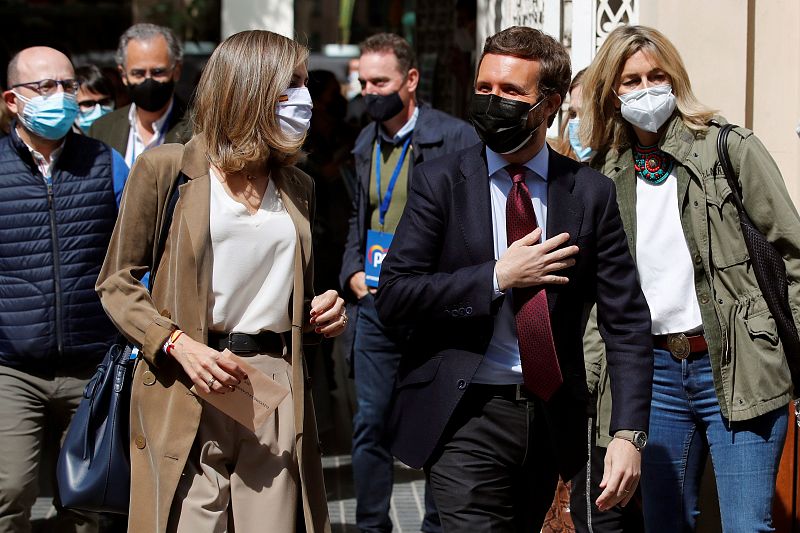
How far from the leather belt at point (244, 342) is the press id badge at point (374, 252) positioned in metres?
2.67

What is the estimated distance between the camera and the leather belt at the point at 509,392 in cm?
387

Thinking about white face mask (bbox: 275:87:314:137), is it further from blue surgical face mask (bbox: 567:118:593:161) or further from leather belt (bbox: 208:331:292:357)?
blue surgical face mask (bbox: 567:118:593:161)

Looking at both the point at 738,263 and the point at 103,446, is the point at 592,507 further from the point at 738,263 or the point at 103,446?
the point at 103,446

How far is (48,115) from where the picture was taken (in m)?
5.36

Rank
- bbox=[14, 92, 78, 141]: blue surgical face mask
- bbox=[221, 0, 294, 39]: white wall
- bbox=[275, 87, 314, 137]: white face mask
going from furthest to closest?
bbox=[221, 0, 294, 39]: white wall → bbox=[14, 92, 78, 141]: blue surgical face mask → bbox=[275, 87, 314, 137]: white face mask

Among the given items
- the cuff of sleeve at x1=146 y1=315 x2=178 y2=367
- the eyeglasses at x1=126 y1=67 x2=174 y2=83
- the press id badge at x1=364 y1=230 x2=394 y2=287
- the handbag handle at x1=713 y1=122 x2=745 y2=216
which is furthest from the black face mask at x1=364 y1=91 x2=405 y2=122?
the cuff of sleeve at x1=146 y1=315 x2=178 y2=367

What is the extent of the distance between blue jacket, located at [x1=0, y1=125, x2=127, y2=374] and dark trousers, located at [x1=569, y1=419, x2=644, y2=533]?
6.80ft

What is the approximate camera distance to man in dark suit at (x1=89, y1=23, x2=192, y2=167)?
22.1ft

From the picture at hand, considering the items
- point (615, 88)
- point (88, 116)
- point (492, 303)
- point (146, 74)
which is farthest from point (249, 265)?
point (88, 116)

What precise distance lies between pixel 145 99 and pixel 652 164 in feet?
9.92

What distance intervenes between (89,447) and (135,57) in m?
3.34

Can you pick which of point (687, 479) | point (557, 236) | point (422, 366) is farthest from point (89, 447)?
point (687, 479)

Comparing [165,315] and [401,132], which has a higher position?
[401,132]

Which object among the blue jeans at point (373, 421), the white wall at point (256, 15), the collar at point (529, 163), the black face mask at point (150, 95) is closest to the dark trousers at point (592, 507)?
the collar at point (529, 163)
